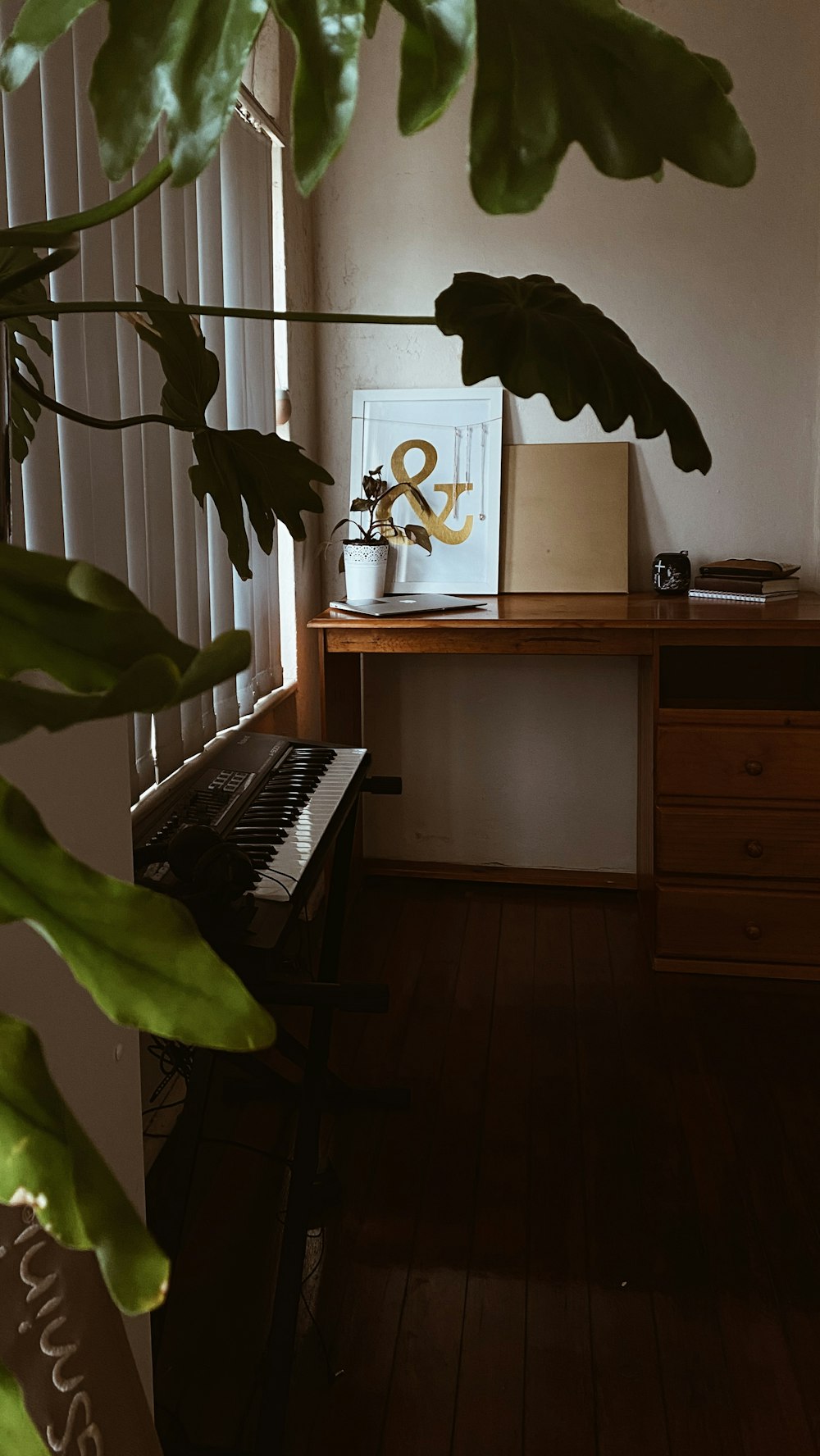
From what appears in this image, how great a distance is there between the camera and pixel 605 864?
11.8 feet

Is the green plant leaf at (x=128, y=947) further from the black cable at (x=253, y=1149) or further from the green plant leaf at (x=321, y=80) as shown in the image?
the black cable at (x=253, y=1149)

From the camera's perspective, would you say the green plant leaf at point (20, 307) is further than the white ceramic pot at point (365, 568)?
No

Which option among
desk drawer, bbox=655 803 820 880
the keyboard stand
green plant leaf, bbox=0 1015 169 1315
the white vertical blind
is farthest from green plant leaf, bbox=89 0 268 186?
desk drawer, bbox=655 803 820 880

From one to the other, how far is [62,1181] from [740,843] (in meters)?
2.70

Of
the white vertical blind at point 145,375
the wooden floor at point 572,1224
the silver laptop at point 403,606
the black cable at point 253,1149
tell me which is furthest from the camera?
the silver laptop at point 403,606

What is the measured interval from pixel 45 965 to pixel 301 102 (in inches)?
19.5

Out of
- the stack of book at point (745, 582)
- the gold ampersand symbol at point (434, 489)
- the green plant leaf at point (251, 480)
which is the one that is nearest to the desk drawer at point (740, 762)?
the stack of book at point (745, 582)

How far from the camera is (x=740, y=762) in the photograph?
280cm

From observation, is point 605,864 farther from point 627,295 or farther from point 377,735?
point 627,295

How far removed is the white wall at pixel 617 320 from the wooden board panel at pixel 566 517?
70mm

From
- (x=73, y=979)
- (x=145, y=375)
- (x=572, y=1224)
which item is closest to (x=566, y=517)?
(x=145, y=375)

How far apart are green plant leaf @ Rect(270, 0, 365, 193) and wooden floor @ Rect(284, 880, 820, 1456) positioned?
155cm

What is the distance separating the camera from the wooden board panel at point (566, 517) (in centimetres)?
337

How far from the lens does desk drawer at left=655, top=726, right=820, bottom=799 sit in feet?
9.09
